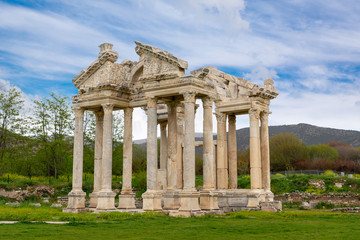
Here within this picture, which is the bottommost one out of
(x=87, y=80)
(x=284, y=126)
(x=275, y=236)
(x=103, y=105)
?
(x=275, y=236)

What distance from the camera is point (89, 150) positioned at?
47094mm

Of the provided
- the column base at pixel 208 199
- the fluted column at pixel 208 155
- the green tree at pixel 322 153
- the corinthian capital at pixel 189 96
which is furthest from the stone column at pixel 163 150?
the green tree at pixel 322 153

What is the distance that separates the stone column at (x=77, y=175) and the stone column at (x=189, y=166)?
678 cm

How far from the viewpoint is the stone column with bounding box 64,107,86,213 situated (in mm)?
24547

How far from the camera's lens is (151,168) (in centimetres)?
2288

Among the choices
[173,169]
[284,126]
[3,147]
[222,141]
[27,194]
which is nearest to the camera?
[173,169]

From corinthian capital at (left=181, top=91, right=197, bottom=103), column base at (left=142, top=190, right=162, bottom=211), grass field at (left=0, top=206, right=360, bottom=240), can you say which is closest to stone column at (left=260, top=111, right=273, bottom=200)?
corinthian capital at (left=181, top=91, right=197, bottom=103)

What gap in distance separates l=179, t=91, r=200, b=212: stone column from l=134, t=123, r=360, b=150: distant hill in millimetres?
99371

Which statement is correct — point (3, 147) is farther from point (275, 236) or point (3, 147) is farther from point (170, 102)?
point (275, 236)

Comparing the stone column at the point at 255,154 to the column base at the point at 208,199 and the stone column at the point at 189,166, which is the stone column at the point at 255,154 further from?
the stone column at the point at 189,166

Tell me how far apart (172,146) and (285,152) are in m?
51.8

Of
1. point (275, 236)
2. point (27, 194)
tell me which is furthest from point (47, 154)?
point (275, 236)

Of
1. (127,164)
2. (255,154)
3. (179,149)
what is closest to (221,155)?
(255,154)

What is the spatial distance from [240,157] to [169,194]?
187 ft
